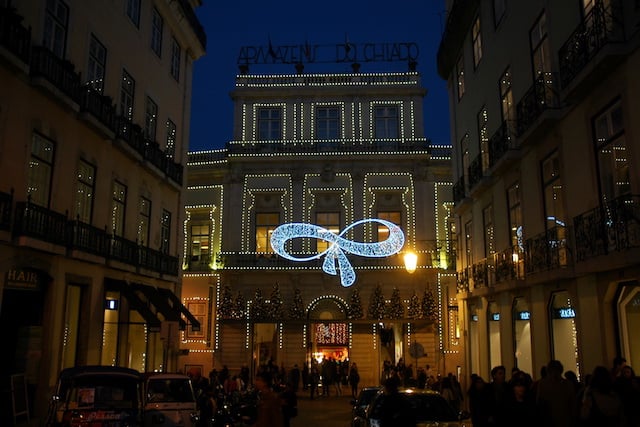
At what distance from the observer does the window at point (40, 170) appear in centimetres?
1606

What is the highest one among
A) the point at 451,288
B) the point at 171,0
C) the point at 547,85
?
the point at 171,0

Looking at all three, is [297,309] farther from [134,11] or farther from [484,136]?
[134,11]

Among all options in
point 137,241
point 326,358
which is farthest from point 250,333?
point 137,241

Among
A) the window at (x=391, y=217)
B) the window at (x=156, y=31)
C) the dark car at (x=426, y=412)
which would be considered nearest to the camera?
the dark car at (x=426, y=412)

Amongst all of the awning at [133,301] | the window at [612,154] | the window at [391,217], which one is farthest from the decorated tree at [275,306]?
the window at [612,154]

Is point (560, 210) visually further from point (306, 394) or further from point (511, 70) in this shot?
point (306, 394)

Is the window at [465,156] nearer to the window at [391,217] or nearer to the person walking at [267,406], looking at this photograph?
the window at [391,217]

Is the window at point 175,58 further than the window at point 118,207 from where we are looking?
Yes

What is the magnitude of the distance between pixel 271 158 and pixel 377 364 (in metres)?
14.3

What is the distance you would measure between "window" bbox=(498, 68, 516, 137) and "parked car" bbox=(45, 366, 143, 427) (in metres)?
13.2

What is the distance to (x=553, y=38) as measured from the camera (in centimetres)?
1530

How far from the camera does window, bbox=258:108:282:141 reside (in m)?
39.3

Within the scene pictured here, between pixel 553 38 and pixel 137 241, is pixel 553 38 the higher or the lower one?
the higher one

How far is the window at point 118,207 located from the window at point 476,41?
579 inches
